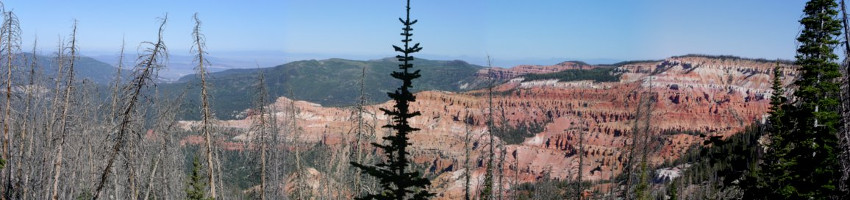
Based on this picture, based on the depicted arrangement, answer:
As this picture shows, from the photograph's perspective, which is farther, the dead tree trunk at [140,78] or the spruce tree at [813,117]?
the spruce tree at [813,117]

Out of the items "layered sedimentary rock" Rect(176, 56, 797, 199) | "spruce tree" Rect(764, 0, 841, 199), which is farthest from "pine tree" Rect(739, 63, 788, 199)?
"layered sedimentary rock" Rect(176, 56, 797, 199)

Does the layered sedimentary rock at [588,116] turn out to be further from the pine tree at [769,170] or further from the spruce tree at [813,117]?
the spruce tree at [813,117]

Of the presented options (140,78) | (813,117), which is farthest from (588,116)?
(140,78)

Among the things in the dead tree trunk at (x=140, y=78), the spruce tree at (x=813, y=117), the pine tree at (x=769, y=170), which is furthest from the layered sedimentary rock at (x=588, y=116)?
the dead tree trunk at (x=140, y=78)

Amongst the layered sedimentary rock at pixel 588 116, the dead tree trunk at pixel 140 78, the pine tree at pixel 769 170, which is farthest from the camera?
the layered sedimentary rock at pixel 588 116

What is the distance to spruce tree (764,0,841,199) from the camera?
16.4 m

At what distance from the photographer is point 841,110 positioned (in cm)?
1107

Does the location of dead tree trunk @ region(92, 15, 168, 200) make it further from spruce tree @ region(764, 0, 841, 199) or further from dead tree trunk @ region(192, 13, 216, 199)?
spruce tree @ region(764, 0, 841, 199)

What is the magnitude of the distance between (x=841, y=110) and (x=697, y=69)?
194246 millimetres

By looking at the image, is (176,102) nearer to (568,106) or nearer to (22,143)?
(22,143)

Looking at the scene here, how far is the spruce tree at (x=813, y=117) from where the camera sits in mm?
16406

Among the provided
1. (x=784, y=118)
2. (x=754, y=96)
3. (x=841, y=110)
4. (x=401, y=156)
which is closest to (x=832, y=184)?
(x=784, y=118)

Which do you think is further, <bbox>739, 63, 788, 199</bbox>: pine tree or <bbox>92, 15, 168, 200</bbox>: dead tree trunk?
<bbox>739, 63, 788, 199</bbox>: pine tree

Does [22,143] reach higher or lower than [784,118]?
lower
